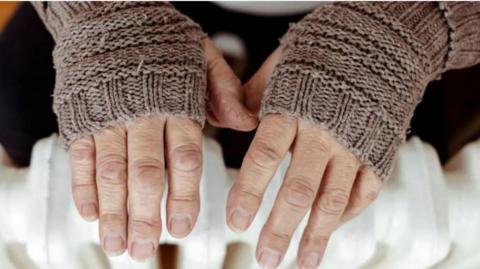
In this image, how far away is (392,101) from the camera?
0.56 metres

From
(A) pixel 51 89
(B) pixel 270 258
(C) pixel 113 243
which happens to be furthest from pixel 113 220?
(A) pixel 51 89

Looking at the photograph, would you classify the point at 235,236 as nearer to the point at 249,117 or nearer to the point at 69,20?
the point at 249,117

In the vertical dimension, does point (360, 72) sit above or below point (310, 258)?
above

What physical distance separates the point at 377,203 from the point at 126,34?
26cm

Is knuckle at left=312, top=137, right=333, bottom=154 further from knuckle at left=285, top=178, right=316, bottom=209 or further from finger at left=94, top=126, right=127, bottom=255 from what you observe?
finger at left=94, top=126, right=127, bottom=255

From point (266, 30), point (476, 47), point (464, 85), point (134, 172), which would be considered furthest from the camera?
point (464, 85)

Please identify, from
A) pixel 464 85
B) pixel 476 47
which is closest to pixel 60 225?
pixel 476 47

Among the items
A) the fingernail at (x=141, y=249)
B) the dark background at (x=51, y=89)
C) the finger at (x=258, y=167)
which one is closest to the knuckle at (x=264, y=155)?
the finger at (x=258, y=167)

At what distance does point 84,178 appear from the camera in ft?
1.82

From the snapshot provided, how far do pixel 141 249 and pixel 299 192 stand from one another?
126 millimetres

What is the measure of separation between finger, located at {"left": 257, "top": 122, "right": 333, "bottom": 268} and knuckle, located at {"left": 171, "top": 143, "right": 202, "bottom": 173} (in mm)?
67

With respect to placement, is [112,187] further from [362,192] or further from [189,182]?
[362,192]

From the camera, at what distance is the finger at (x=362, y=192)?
57 centimetres

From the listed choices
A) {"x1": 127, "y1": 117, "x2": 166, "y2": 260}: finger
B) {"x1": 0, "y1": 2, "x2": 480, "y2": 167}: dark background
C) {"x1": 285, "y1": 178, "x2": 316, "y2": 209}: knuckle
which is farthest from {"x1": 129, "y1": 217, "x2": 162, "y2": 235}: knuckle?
{"x1": 0, "y1": 2, "x2": 480, "y2": 167}: dark background
